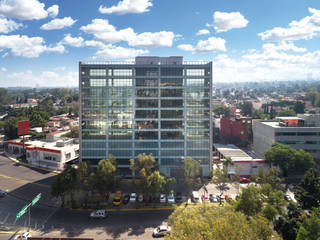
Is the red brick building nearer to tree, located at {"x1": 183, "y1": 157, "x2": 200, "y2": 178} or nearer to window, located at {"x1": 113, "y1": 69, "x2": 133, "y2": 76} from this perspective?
tree, located at {"x1": 183, "y1": 157, "x2": 200, "y2": 178}

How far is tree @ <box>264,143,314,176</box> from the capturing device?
5550cm

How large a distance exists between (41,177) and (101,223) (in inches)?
1153

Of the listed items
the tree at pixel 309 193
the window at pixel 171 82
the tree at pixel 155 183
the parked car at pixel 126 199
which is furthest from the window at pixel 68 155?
the tree at pixel 309 193

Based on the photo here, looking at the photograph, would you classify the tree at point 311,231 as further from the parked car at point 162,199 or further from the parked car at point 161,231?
the parked car at point 162,199

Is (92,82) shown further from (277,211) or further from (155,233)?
(277,211)

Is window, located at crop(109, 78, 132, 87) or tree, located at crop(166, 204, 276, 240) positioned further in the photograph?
window, located at crop(109, 78, 132, 87)

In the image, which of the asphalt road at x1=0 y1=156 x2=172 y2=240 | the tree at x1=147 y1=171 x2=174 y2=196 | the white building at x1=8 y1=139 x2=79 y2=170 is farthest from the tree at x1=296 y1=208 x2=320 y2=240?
the white building at x1=8 y1=139 x2=79 y2=170

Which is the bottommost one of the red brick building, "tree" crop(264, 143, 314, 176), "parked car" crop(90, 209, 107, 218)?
"parked car" crop(90, 209, 107, 218)

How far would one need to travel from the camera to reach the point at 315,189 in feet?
130

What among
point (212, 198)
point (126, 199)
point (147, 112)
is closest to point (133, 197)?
point (126, 199)

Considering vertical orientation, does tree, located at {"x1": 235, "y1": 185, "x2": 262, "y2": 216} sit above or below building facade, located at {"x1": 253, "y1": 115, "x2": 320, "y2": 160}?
below

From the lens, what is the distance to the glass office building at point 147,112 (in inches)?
2275

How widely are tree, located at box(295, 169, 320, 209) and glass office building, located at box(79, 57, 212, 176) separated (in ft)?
74.8

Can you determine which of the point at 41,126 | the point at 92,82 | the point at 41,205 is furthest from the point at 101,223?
the point at 41,126
